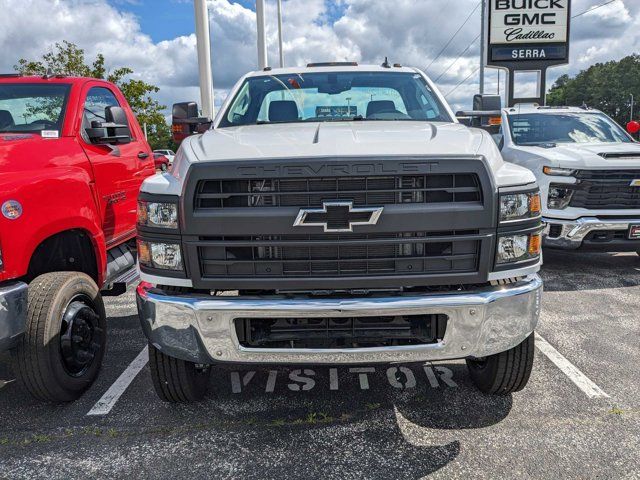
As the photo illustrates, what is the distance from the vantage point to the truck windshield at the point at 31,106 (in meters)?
4.21

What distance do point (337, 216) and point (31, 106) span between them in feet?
10.2

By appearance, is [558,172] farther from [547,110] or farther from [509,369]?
[509,369]

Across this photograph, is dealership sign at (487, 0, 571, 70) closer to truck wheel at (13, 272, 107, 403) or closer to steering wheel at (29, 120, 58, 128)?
steering wheel at (29, 120, 58, 128)

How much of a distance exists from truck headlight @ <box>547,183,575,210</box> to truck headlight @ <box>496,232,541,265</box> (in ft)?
12.6

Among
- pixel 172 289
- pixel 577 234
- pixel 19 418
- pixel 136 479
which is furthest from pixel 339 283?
pixel 577 234

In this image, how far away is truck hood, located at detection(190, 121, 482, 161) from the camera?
8.82 feet

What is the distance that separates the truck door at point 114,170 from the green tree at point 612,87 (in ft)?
305

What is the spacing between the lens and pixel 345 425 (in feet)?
10.1

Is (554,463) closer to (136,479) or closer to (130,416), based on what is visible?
(136,479)

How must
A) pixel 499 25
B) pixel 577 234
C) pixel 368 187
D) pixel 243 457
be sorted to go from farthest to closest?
pixel 499 25 < pixel 577 234 < pixel 243 457 < pixel 368 187

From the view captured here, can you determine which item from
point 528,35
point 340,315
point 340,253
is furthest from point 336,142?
point 528,35

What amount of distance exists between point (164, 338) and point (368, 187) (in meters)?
1.27

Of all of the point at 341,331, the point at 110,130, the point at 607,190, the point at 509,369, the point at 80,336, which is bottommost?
the point at 509,369

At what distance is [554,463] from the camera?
105 inches
